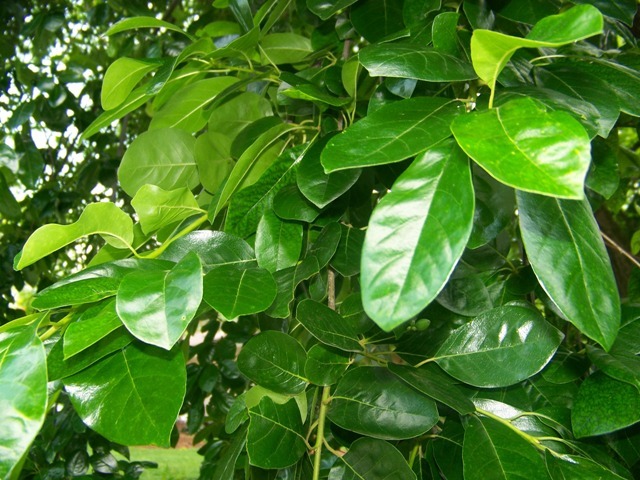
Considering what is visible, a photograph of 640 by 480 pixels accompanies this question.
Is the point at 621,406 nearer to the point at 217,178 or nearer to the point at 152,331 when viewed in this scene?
the point at 152,331

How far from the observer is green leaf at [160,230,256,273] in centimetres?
64

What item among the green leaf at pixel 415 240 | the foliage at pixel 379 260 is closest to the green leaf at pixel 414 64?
the foliage at pixel 379 260

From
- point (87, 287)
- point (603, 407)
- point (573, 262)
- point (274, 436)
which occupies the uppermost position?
point (87, 287)

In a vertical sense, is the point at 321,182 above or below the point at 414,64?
below

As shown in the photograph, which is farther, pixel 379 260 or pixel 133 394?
pixel 133 394

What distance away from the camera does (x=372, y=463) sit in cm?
61

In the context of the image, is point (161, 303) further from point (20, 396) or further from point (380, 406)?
point (380, 406)

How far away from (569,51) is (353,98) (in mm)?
269

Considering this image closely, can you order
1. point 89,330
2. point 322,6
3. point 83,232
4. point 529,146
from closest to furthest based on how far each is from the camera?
point 529,146 → point 89,330 → point 83,232 → point 322,6

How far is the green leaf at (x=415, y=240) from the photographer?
350 millimetres

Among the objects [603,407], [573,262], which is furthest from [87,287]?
[603,407]

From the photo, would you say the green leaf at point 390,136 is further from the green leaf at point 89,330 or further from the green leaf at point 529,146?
the green leaf at point 89,330

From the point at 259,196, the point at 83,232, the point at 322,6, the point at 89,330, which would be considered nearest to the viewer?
the point at 89,330

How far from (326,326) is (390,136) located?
0.22 m
